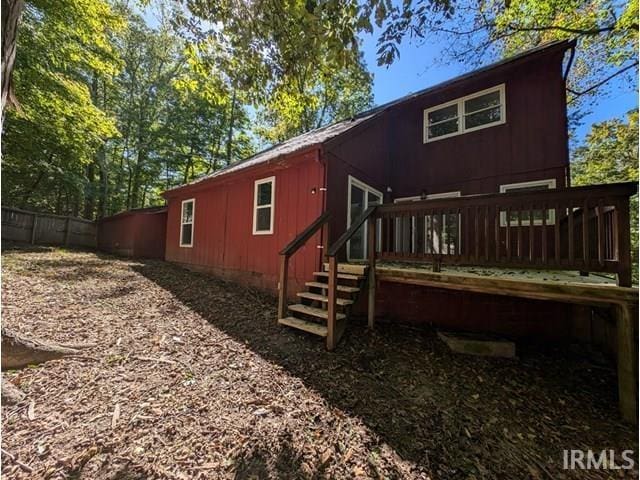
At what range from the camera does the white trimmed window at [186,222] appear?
943 centimetres

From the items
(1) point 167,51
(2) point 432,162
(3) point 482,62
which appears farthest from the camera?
(1) point 167,51

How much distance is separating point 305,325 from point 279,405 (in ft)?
5.02

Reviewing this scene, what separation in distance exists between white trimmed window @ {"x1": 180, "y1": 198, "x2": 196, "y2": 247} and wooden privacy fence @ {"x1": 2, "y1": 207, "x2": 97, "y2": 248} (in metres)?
7.43

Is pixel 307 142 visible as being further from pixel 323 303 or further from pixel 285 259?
pixel 323 303

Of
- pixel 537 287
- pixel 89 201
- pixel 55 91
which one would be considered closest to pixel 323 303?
pixel 537 287

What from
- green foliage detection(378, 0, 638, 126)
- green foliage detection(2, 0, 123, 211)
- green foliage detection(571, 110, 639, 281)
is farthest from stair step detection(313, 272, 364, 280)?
green foliage detection(571, 110, 639, 281)

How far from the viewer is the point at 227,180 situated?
7.77 meters

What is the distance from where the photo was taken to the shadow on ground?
232cm

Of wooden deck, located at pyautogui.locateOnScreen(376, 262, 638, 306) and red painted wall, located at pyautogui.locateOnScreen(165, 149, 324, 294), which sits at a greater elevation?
red painted wall, located at pyautogui.locateOnScreen(165, 149, 324, 294)

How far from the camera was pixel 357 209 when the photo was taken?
6.53 metres

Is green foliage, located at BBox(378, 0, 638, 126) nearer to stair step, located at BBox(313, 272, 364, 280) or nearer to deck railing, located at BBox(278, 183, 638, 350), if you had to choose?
deck railing, located at BBox(278, 183, 638, 350)

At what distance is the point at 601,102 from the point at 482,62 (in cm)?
646

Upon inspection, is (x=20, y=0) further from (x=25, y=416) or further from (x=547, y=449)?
(x=547, y=449)

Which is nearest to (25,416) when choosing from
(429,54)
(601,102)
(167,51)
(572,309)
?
(572,309)
